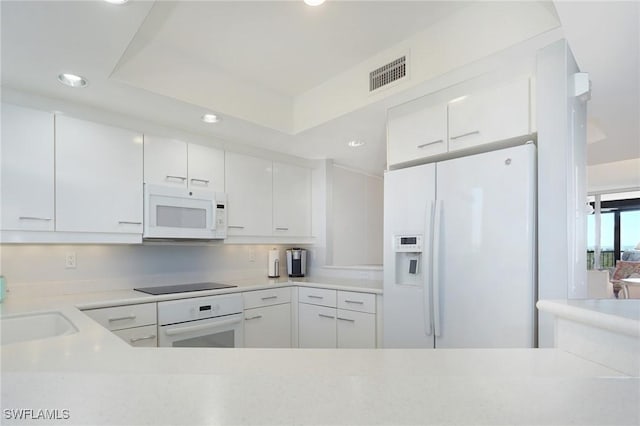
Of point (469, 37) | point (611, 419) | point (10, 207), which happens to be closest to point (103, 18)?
point (10, 207)

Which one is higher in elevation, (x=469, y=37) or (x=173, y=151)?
(x=469, y=37)

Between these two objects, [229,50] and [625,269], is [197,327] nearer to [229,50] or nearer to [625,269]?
[229,50]

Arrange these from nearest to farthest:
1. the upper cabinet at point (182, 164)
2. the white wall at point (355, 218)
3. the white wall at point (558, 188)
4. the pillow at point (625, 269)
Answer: the white wall at point (558, 188) → the upper cabinet at point (182, 164) → the white wall at point (355, 218) → the pillow at point (625, 269)

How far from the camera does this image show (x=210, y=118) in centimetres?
245

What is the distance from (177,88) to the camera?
7.06ft

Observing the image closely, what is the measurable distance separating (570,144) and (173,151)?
2.47m

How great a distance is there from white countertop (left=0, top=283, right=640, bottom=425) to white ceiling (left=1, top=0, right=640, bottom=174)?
1.22 meters

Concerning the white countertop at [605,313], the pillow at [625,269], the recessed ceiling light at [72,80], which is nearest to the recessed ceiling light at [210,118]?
the recessed ceiling light at [72,80]

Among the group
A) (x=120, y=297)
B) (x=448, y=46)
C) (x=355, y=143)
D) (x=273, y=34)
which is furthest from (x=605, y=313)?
(x=355, y=143)

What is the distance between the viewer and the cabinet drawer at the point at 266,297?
2.72 meters

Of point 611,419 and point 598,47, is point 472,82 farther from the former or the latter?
point 611,419

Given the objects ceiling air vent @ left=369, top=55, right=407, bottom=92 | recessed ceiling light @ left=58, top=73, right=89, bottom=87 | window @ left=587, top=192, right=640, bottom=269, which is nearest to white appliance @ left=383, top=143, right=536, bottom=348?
ceiling air vent @ left=369, top=55, right=407, bottom=92

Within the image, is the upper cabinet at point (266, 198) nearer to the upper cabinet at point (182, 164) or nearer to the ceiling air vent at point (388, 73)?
the upper cabinet at point (182, 164)

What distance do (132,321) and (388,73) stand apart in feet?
7.11
